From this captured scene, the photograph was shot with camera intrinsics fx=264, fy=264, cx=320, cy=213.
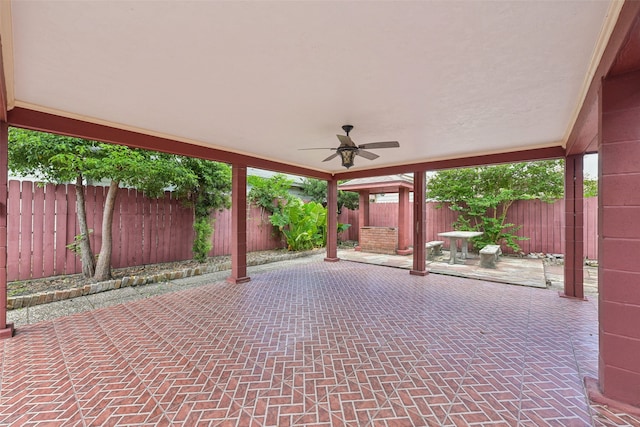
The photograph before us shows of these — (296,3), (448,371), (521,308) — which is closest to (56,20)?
(296,3)

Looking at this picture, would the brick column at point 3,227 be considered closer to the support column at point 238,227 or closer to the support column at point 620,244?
the support column at point 238,227

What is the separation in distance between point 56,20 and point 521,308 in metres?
6.09

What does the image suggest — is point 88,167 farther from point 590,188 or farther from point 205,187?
point 590,188

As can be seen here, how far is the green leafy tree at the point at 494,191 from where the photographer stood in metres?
8.05

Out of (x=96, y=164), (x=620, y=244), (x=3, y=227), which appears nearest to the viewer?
(x=620, y=244)

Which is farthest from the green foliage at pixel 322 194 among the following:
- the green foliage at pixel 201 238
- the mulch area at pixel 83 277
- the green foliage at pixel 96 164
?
the green foliage at pixel 96 164

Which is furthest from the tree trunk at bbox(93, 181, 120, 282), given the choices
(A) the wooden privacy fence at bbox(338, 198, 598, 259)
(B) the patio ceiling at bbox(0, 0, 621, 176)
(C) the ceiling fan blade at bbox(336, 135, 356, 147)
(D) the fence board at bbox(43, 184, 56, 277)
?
(A) the wooden privacy fence at bbox(338, 198, 598, 259)

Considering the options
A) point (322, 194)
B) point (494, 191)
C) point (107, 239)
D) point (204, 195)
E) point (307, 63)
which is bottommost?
point (107, 239)

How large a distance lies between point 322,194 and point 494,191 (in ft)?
21.8

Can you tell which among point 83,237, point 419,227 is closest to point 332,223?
point 419,227

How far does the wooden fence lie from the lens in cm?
468

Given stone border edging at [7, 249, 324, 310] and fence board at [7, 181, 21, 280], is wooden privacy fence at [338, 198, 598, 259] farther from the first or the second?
fence board at [7, 181, 21, 280]

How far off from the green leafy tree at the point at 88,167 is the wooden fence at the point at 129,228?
0.27 metres

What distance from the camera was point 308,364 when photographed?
8.30 feet
